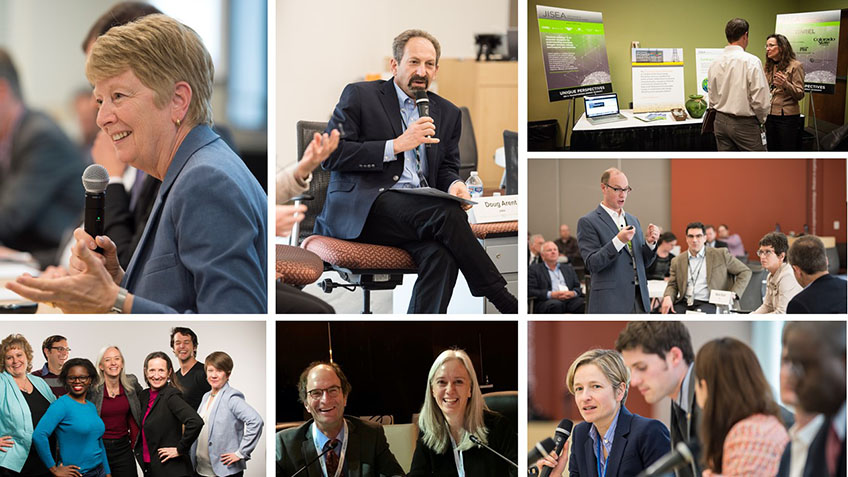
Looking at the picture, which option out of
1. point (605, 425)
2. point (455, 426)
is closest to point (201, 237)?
point (455, 426)

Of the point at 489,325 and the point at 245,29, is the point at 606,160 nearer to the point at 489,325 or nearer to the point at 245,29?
the point at 489,325

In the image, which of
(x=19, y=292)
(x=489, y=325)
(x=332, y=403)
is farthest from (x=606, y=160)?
(x=19, y=292)

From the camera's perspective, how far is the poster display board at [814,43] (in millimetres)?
3732

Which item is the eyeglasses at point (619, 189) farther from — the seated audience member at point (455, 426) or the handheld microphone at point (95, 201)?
the handheld microphone at point (95, 201)

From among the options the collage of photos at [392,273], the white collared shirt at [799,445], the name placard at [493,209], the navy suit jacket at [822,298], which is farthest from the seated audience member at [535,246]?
the white collared shirt at [799,445]

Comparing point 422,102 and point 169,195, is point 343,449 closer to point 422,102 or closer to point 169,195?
point 169,195

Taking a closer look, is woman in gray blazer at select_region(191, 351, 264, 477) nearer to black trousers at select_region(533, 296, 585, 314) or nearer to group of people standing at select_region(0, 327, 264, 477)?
group of people standing at select_region(0, 327, 264, 477)

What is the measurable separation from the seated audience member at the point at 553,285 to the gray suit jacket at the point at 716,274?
37cm

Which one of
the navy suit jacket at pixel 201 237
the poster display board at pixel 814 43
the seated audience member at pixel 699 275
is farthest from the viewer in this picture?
the poster display board at pixel 814 43

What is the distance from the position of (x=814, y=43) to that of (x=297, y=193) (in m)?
2.23

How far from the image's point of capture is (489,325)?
3.62 m

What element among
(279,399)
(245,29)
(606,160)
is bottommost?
(279,399)

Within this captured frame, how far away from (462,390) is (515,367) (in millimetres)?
234

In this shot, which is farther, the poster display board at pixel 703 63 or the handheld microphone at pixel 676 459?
the poster display board at pixel 703 63
